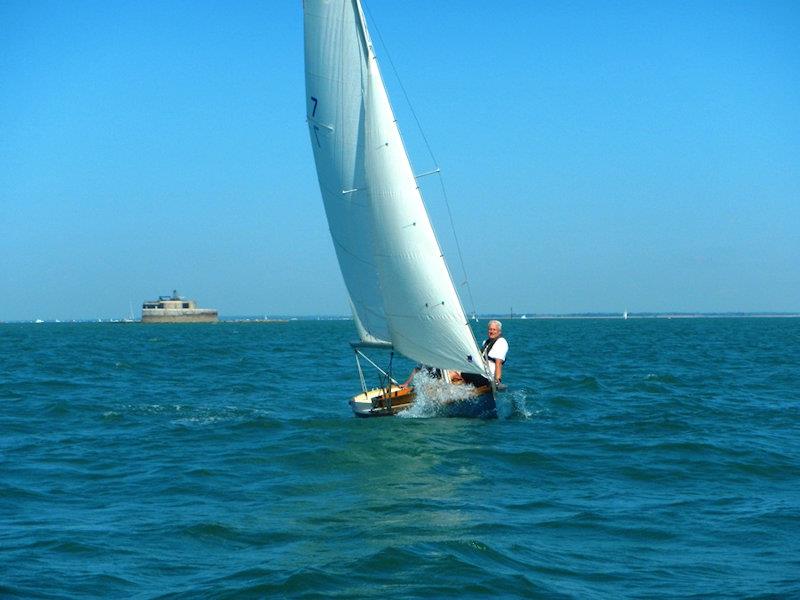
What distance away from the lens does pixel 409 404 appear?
1998 cm

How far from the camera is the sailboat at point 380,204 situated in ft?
62.1

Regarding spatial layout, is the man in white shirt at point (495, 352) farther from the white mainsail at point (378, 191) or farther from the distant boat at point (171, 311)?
the distant boat at point (171, 311)

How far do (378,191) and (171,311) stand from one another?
143461 millimetres

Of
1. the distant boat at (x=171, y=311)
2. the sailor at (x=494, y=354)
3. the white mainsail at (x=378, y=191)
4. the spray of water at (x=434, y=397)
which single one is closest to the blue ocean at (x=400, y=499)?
the spray of water at (x=434, y=397)

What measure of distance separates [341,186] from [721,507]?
10742 millimetres

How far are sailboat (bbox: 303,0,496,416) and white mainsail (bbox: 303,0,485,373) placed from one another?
20mm

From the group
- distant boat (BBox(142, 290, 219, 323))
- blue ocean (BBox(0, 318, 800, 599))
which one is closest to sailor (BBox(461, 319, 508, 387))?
blue ocean (BBox(0, 318, 800, 599))

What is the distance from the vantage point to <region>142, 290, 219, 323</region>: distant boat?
517ft

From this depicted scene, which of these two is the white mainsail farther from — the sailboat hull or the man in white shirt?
the sailboat hull

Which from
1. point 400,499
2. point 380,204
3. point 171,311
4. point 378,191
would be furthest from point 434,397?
point 171,311

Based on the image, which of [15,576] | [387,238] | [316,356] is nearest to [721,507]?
[15,576]

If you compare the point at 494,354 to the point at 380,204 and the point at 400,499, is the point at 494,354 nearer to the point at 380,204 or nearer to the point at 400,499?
the point at 380,204

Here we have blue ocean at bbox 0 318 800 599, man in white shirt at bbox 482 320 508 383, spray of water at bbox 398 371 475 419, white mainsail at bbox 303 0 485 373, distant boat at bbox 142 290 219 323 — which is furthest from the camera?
distant boat at bbox 142 290 219 323

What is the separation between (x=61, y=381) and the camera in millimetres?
30484
